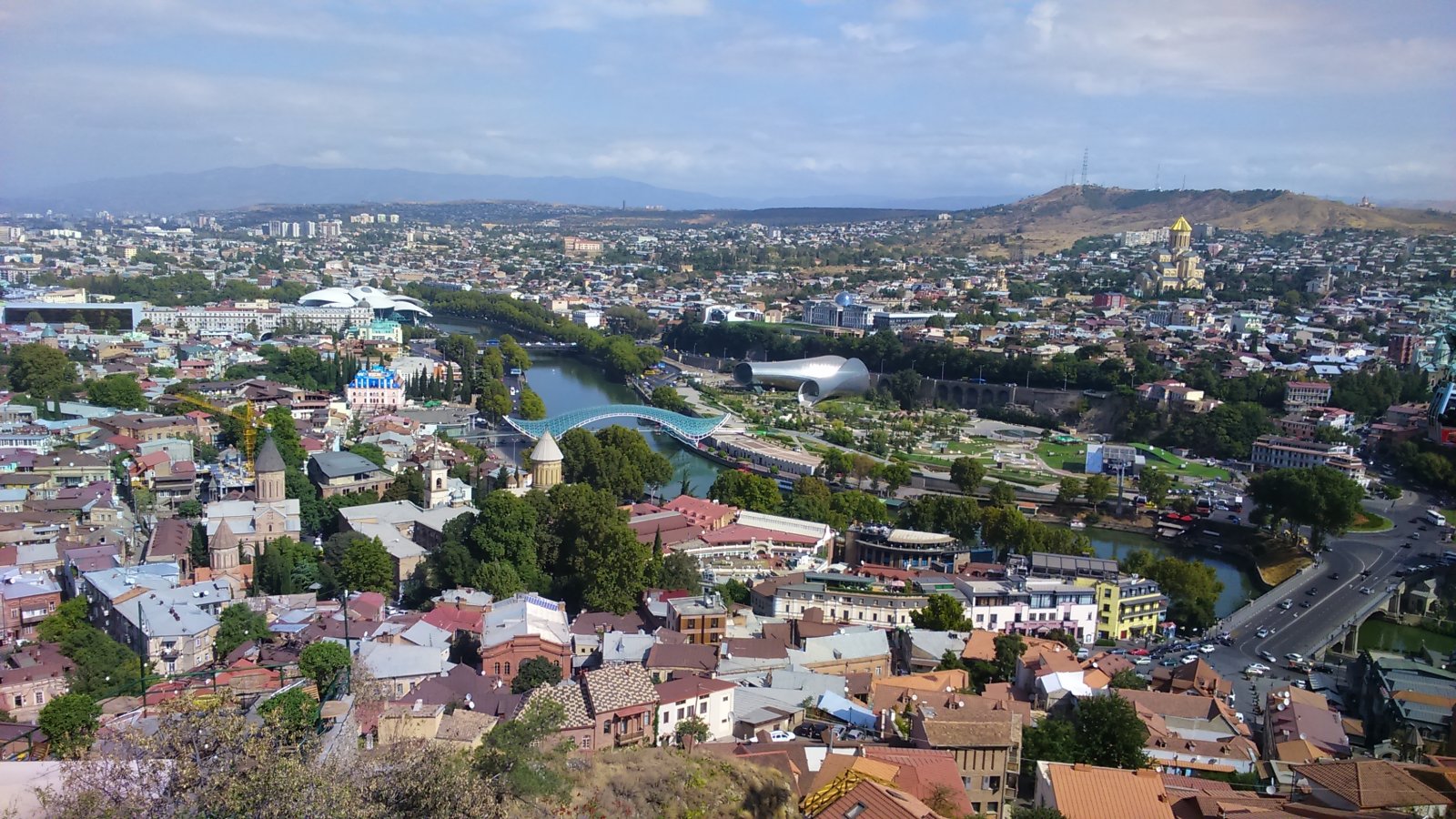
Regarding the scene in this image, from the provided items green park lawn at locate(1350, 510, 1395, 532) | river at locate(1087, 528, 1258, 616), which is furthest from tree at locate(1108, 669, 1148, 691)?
green park lawn at locate(1350, 510, 1395, 532)

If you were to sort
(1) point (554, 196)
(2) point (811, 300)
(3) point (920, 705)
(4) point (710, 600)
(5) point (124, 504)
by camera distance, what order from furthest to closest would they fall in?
(1) point (554, 196) → (2) point (811, 300) → (5) point (124, 504) → (4) point (710, 600) → (3) point (920, 705)

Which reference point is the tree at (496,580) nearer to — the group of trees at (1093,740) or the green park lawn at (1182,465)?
the group of trees at (1093,740)

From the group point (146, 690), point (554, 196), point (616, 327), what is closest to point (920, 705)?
point (146, 690)

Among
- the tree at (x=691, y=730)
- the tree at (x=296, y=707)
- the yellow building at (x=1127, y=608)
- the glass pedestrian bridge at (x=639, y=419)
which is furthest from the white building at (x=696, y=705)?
the glass pedestrian bridge at (x=639, y=419)

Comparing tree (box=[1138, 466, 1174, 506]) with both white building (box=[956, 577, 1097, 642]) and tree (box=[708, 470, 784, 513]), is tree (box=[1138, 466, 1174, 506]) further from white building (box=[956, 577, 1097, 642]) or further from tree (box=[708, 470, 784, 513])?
white building (box=[956, 577, 1097, 642])

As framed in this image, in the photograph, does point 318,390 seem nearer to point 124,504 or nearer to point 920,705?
point 124,504

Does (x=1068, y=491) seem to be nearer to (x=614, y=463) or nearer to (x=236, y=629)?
(x=614, y=463)
